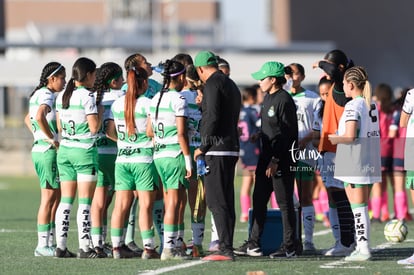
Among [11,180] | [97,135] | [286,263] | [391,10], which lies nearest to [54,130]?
[97,135]

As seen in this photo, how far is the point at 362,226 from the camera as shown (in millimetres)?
12977

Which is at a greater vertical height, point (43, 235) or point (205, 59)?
point (205, 59)

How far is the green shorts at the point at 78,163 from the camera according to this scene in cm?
1352

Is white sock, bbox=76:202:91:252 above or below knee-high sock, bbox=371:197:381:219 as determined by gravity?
above

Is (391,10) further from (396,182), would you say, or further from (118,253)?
(118,253)

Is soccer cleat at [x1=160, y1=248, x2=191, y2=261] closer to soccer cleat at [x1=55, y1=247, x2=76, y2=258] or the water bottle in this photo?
the water bottle

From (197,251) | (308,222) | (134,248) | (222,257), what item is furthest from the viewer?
(308,222)

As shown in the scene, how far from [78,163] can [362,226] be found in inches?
130

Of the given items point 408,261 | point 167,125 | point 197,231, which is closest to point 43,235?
point 197,231

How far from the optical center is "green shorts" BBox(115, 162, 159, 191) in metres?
13.3

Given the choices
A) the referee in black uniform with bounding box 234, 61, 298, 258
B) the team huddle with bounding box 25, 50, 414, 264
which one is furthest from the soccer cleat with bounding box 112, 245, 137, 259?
the referee in black uniform with bounding box 234, 61, 298, 258

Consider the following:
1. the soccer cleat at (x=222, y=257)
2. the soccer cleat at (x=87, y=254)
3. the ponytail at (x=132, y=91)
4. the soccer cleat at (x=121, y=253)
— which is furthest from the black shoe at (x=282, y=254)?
the ponytail at (x=132, y=91)

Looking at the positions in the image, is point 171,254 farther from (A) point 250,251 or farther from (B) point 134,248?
(B) point 134,248

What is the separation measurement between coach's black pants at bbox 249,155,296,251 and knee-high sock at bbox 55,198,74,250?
85.8 inches
